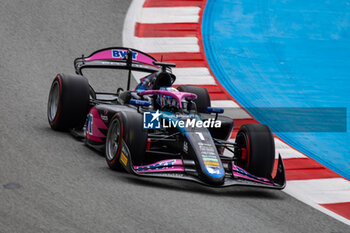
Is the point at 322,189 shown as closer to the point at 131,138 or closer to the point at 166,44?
the point at 131,138

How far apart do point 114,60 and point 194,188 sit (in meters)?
3.27

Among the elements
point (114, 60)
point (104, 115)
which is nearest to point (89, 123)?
point (104, 115)

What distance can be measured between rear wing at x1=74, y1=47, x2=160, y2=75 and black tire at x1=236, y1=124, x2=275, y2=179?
2.70 meters

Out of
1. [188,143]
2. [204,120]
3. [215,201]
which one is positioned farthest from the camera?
[204,120]

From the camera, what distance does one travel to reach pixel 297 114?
33.4 ft

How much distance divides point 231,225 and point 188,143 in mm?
1331

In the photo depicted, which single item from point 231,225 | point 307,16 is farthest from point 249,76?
point 231,225

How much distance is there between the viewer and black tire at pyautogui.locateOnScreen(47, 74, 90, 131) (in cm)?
807

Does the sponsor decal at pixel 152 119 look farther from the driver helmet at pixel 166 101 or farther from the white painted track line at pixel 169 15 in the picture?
the white painted track line at pixel 169 15

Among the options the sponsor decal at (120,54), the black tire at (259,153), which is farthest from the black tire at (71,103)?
the black tire at (259,153)

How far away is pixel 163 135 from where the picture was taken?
6.92 meters

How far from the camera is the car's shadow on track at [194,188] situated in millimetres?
6387

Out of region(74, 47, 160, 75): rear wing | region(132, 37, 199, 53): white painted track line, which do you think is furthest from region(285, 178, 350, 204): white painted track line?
A: region(132, 37, 199, 53): white painted track line

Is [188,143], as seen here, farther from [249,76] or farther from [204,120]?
[249,76]
